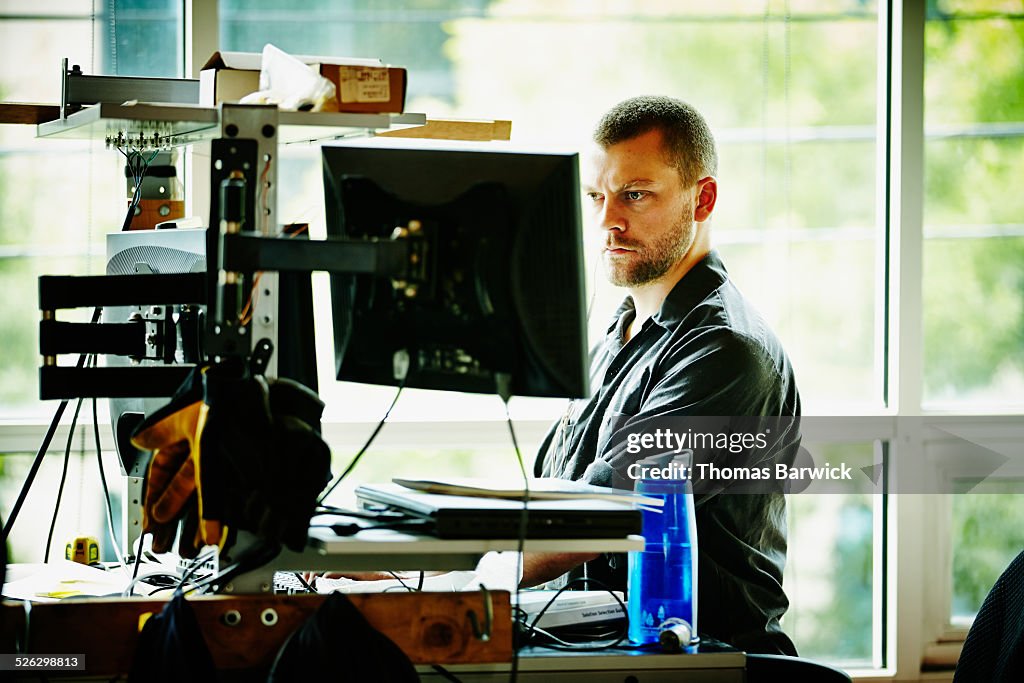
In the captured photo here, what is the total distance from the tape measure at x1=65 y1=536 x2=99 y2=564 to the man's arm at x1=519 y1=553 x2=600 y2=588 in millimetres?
778

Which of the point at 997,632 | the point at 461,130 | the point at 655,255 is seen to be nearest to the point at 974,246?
the point at 655,255

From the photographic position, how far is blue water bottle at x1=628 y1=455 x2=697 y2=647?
153 cm

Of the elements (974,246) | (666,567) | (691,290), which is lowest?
(666,567)

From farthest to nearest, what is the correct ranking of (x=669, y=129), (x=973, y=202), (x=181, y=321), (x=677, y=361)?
(x=973, y=202) → (x=669, y=129) → (x=677, y=361) → (x=181, y=321)

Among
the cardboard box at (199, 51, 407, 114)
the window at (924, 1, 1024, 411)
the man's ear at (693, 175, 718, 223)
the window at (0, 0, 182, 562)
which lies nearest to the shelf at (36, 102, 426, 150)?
the cardboard box at (199, 51, 407, 114)

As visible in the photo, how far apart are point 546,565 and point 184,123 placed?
3.21 feet

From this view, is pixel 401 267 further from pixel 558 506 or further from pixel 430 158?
pixel 558 506

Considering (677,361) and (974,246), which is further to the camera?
(974,246)

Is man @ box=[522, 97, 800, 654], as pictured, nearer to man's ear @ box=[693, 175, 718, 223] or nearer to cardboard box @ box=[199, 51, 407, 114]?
man's ear @ box=[693, 175, 718, 223]

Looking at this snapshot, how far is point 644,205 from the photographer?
2330mm

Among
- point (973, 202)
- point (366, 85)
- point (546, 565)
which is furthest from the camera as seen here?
point (973, 202)

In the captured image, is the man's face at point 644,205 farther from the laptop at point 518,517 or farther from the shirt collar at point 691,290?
the laptop at point 518,517

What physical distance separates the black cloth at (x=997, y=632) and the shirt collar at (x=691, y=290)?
2.57ft

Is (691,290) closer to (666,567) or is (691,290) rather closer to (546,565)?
(546,565)
